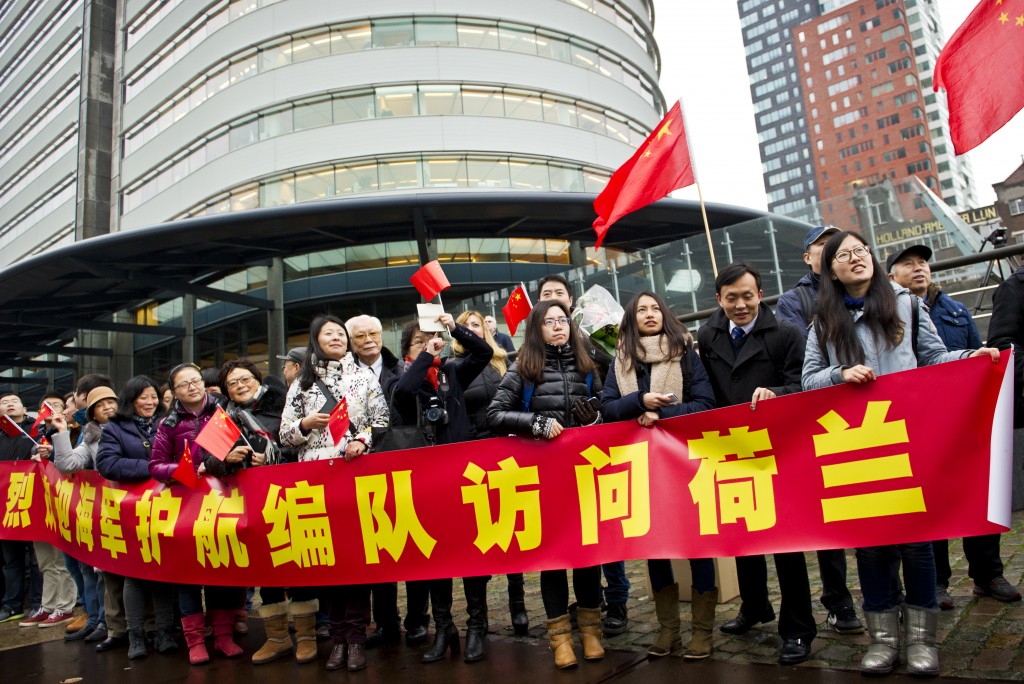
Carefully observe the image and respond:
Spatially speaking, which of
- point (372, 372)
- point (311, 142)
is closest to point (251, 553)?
point (372, 372)

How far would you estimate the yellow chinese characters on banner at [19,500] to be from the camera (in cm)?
690

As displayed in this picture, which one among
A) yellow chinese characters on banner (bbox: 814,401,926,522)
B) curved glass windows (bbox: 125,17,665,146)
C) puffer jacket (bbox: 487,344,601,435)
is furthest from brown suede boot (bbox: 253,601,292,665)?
curved glass windows (bbox: 125,17,665,146)

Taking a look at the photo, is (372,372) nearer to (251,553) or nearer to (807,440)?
(251,553)

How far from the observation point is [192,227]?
2153 centimetres

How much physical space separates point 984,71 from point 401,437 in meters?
4.04

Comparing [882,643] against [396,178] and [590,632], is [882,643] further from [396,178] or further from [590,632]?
[396,178]

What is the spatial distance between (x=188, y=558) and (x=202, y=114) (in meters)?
26.2

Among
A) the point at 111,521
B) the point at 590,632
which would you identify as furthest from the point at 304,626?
the point at 111,521

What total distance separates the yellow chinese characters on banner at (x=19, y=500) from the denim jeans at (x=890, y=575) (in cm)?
725

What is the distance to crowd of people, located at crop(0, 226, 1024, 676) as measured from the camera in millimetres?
3459

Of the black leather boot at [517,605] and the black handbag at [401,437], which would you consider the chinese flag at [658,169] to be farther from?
the black leather boot at [517,605]

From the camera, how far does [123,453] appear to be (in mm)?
5547

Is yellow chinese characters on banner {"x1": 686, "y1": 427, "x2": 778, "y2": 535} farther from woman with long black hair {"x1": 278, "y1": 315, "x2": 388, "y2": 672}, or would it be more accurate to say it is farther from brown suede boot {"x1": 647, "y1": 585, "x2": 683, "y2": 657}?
woman with long black hair {"x1": 278, "y1": 315, "x2": 388, "y2": 672}

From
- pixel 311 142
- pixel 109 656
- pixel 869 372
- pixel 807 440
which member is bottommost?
pixel 109 656
